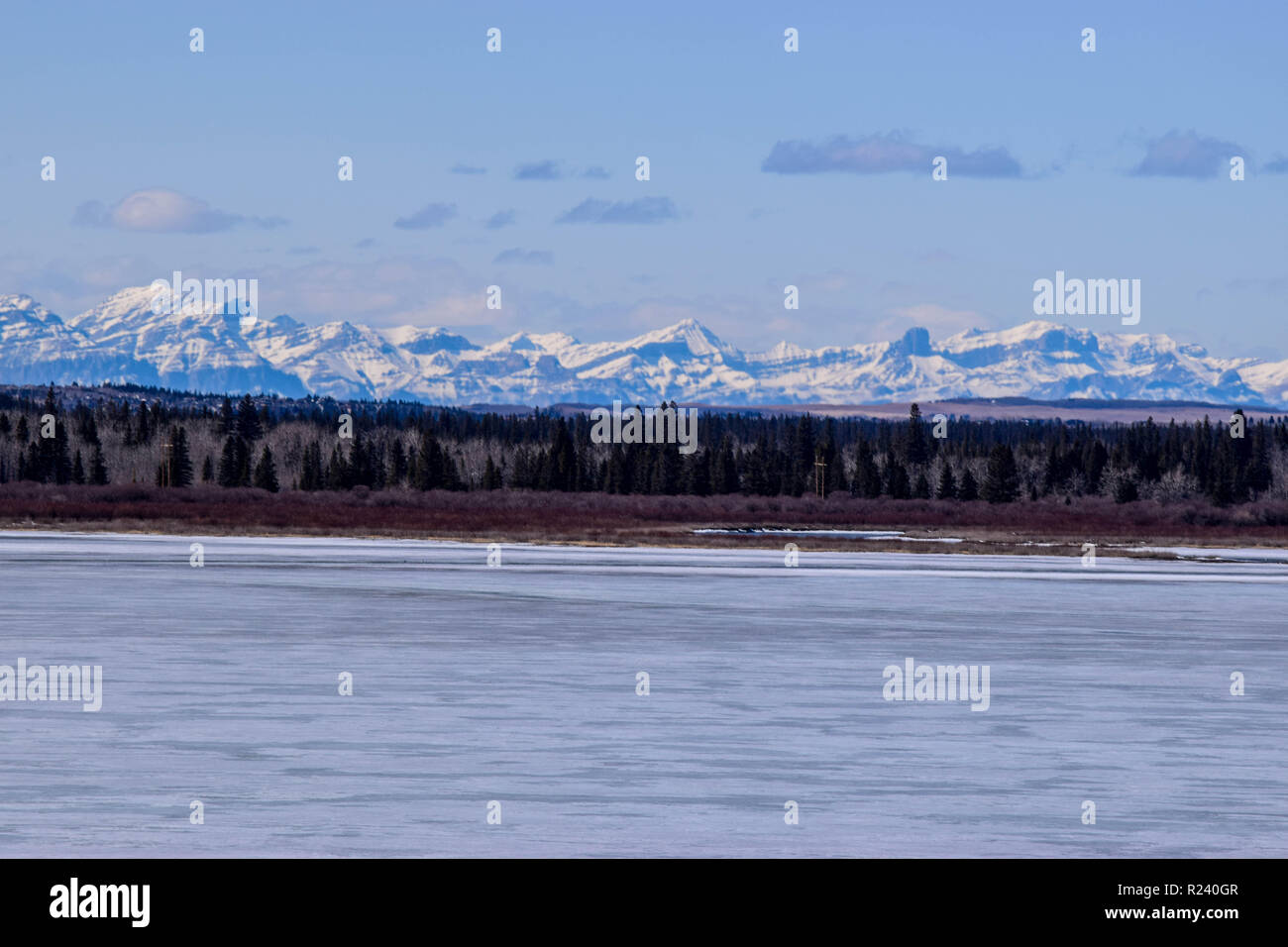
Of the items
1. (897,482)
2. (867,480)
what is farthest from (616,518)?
(897,482)

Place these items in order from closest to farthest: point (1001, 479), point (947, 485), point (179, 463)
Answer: point (1001, 479) → point (947, 485) → point (179, 463)

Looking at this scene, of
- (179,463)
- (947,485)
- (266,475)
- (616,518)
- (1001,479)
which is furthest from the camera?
(179,463)

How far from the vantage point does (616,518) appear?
374ft

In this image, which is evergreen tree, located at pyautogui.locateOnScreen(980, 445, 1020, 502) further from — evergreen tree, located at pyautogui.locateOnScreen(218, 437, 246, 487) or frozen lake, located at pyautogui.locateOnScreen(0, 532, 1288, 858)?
frozen lake, located at pyautogui.locateOnScreen(0, 532, 1288, 858)

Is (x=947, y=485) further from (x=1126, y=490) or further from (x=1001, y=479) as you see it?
(x=1126, y=490)

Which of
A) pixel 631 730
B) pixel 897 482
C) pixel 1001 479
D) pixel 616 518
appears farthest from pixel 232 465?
pixel 631 730

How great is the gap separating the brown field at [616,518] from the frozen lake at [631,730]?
138ft

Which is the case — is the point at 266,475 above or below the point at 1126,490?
above

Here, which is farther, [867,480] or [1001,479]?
[1001,479]

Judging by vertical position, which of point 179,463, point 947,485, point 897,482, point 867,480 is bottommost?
point 947,485

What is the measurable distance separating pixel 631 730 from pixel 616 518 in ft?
314

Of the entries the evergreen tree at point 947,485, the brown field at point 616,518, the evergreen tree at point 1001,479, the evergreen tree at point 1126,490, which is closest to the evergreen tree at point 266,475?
the brown field at point 616,518

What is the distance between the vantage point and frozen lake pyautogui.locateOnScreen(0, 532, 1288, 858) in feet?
A: 43.8
